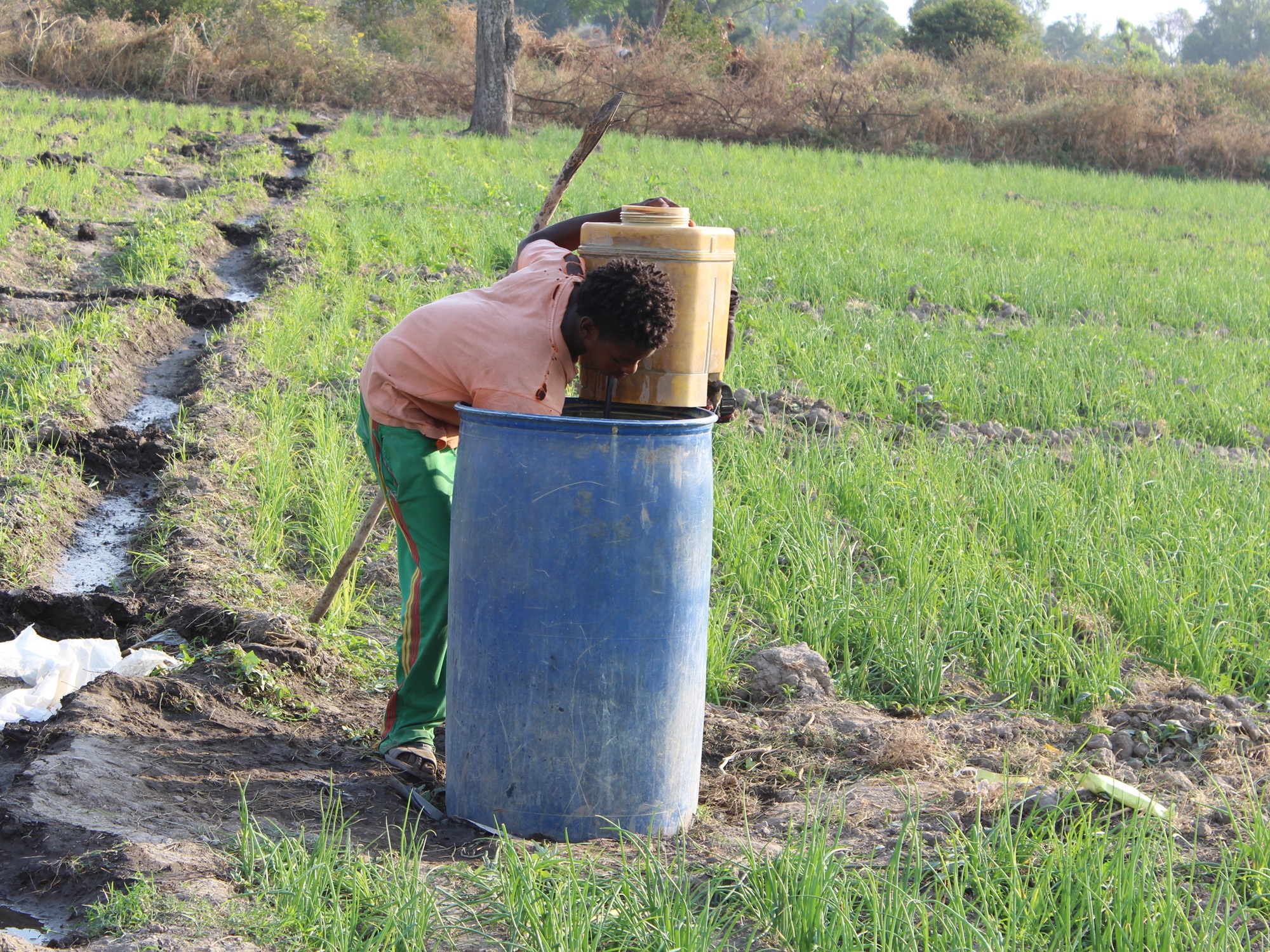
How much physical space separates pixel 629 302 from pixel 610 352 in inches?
5.2

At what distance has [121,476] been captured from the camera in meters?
4.59

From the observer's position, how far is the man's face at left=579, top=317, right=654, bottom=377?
2227mm

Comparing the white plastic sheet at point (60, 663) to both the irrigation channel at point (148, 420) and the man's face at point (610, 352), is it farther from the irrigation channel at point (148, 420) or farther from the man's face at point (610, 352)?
the man's face at point (610, 352)

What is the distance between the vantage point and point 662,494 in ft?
7.23

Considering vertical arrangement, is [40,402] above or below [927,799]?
above

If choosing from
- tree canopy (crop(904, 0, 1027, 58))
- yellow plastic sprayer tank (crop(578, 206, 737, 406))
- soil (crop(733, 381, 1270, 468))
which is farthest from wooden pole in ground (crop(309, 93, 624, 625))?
tree canopy (crop(904, 0, 1027, 58))

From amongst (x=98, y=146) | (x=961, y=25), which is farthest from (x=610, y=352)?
(x=961, y=25)

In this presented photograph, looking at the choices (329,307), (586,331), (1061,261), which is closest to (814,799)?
(586,331)

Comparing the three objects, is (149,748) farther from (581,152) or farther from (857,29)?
(857,29)

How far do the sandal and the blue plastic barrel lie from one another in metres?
0.25

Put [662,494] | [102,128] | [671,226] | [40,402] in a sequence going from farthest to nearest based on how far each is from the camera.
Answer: [102,128] < [40,402] < [671,226] < [662,494]

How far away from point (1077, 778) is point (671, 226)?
150cm

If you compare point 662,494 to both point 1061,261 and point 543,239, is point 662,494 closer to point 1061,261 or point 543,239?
point 543,239

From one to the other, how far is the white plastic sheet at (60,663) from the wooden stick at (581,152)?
158 centimetres
